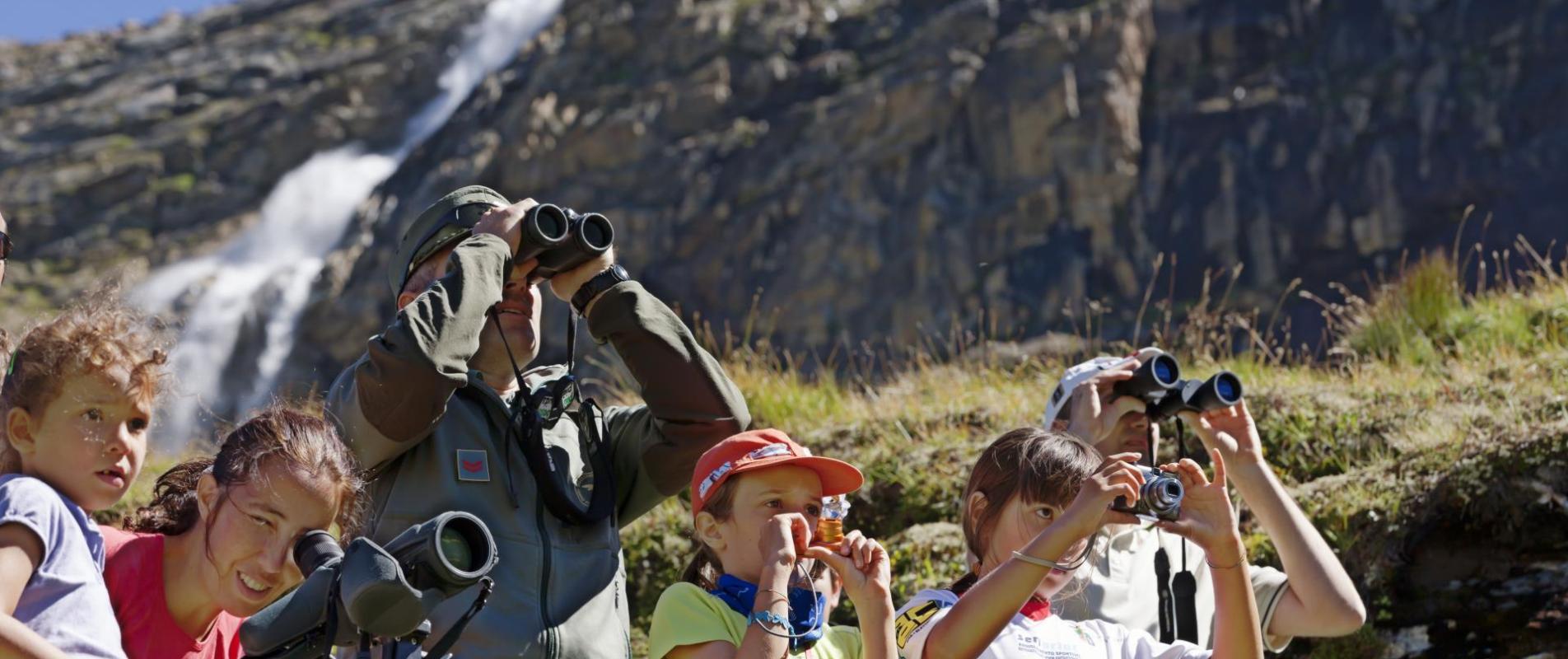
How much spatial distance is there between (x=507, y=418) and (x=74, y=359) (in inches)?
41.8

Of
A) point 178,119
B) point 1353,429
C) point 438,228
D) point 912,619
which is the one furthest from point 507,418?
point 178,119

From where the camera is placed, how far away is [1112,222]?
182 ft

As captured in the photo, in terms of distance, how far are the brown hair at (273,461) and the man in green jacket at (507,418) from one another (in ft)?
1.02

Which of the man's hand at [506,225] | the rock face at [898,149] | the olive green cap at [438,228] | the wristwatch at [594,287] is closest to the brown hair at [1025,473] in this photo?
the wristwatch at [594,287]

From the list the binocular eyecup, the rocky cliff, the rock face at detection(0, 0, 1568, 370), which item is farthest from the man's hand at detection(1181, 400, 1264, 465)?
the rocky cliff

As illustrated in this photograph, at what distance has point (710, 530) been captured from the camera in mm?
3119

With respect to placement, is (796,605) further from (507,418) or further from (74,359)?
(74,359)

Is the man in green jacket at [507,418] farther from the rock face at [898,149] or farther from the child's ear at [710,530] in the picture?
the rock face at [898,149]

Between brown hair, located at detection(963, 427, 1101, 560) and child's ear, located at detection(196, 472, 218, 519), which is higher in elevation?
child's ear, located at detection(196, 472, 218, 519)

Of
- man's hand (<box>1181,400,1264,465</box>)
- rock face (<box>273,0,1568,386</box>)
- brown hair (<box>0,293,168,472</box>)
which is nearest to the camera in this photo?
brown hair (<box>0,293,168,472</box>)

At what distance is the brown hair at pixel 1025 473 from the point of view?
3.22 meters

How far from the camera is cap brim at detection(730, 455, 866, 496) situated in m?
3.08

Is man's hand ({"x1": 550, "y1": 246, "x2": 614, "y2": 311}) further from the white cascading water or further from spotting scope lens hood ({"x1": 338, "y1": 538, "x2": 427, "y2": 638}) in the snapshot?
the white cascading water

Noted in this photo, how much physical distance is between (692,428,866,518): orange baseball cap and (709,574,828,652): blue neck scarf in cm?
17
